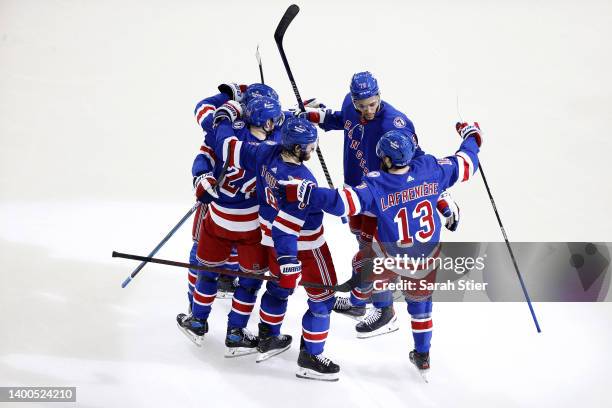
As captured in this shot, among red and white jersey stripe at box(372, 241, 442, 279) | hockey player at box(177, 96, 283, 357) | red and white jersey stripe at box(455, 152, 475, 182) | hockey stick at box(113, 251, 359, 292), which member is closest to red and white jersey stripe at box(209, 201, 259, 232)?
hockey player at box(177, 96, 283, 357)

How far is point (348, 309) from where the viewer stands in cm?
475

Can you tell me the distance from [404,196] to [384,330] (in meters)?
1.06

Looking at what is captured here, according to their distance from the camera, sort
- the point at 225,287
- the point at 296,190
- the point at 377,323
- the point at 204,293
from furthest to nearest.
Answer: the point at 225,287
the point at 377,323
the point at 204,293
the point at 296,190

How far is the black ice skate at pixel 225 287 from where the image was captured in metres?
4.91

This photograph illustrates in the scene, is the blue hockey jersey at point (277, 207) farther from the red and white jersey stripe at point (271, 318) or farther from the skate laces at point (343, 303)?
the skate laces at point (343, 303)

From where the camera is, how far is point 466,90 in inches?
278

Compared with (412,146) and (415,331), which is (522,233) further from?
(412,146)

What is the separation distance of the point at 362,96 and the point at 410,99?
2745 millimetres

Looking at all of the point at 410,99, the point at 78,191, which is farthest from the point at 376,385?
the point at 410,99

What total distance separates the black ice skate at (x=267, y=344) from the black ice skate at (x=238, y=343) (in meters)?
0.06

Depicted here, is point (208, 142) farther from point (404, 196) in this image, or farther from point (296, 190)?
point (404, 196)

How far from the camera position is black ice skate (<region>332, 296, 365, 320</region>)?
472 cm

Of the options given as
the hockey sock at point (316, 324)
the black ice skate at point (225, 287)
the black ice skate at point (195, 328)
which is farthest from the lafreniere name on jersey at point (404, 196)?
the black ice skate at point (225, 287)

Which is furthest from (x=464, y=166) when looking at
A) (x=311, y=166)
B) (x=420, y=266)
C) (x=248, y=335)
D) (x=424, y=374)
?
(x=311, y=166)
